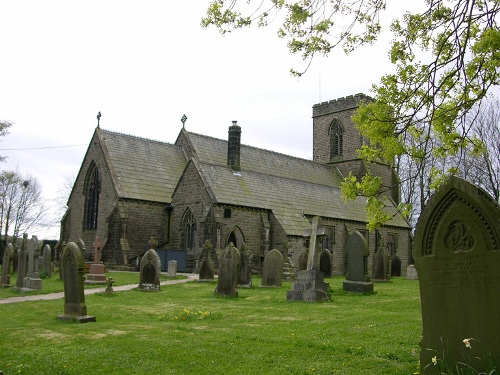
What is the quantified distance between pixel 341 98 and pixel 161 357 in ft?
134

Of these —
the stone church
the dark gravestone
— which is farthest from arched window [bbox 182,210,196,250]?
the dark gravestone

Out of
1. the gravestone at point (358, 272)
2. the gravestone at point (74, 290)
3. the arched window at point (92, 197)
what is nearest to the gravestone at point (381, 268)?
the gravestone at point (358, 272)

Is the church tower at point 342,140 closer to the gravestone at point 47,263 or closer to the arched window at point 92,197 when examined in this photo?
the arched window at point 92,197

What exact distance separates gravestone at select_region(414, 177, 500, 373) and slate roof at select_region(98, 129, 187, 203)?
24.7 m

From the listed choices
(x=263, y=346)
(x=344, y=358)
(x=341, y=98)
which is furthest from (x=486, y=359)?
(x=341, y=98)

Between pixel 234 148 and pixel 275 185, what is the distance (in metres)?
3.42

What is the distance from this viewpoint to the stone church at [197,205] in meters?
27.1

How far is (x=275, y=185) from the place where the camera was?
3178 cm

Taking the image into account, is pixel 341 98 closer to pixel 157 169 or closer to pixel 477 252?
pixel 157 169

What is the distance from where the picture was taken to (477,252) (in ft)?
16.1

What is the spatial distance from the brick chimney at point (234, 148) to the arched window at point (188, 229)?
4316 mm

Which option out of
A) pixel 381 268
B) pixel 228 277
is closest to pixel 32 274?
pixel 228 277

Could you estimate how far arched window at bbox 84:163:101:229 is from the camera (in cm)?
3120

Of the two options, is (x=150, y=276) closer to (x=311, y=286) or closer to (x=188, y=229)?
(x=311, y=286)
